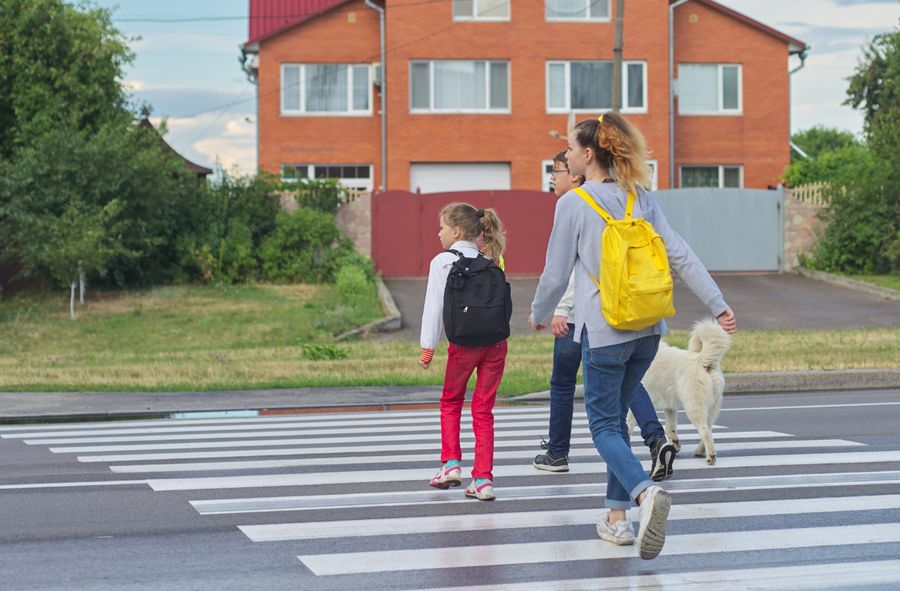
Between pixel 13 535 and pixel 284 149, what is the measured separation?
3192 centimetres

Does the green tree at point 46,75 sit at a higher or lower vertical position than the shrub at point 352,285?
higher

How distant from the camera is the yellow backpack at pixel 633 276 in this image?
6.18 meters

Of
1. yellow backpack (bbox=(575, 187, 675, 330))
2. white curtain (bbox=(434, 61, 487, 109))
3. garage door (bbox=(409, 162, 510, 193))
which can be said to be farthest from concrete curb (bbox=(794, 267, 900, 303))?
yellow backpack (bbox=(575, 187, 675, 330))

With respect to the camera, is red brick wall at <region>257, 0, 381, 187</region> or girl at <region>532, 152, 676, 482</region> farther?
red brick wall at <region>257, 0, 381, 187</region>

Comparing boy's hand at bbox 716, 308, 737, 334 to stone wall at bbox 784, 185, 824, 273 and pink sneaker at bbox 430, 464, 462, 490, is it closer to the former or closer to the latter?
pink sneaker at bbox 430, 464, 462, 490

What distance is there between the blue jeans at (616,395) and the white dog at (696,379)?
2592 millimetres

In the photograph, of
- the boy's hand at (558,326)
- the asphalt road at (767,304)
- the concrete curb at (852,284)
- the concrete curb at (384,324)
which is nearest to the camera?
the boy's hand at (558,326)

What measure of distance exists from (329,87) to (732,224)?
12.9 meters

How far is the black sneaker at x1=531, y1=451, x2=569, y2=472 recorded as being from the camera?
8.97 meters

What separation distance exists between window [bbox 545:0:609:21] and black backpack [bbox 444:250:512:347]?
31412mm

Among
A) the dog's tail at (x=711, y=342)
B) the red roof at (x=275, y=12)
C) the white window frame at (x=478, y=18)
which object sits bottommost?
Answer: the dog's tail at (x=711, y=342)

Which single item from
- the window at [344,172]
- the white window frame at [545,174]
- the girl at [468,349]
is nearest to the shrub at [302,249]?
the window at [344,172]

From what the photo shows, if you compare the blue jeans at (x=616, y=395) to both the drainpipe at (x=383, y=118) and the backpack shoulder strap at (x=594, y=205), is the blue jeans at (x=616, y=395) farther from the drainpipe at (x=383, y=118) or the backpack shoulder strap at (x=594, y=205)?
the drainpipe at (x=383, y=118)

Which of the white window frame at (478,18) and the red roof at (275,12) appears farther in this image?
the red roof at (275,12)
